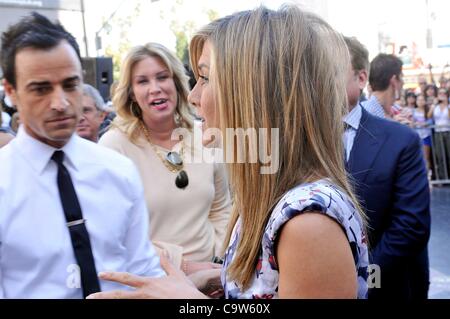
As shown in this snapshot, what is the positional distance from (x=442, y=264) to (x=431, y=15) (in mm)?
13110

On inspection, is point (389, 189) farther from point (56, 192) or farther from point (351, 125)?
point (56, 192)

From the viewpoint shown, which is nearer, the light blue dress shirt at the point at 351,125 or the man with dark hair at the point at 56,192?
the man with dark hair at the point at 56,192

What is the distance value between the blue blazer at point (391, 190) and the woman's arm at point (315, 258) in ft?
4.28

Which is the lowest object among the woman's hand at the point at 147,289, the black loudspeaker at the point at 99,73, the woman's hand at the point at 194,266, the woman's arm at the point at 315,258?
the woman's hand at the point at 194,266

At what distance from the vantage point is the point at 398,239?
2.31 m

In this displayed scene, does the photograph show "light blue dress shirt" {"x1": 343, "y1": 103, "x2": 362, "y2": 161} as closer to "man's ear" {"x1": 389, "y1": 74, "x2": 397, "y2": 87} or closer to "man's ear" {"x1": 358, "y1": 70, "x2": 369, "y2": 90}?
"man's ear" {"x1": 358, "y1": 70, "x2": 369, "y2": 90}

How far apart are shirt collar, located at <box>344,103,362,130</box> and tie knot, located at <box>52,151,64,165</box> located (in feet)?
4.21

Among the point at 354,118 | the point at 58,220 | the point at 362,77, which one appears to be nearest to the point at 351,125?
the point at 354,118

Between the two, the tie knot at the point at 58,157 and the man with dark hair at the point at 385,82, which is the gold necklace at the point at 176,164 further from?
the man with dark hair at the point at 385,82

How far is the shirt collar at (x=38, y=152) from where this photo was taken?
1.52 metres

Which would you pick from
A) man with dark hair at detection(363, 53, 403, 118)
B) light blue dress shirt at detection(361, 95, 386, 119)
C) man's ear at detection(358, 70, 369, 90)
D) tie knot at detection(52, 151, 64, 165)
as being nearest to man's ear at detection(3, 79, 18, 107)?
tie knot at detection(52, 151, 64, 165)

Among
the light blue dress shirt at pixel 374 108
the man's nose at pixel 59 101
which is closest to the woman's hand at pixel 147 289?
the man's nose at pixel 59 101
